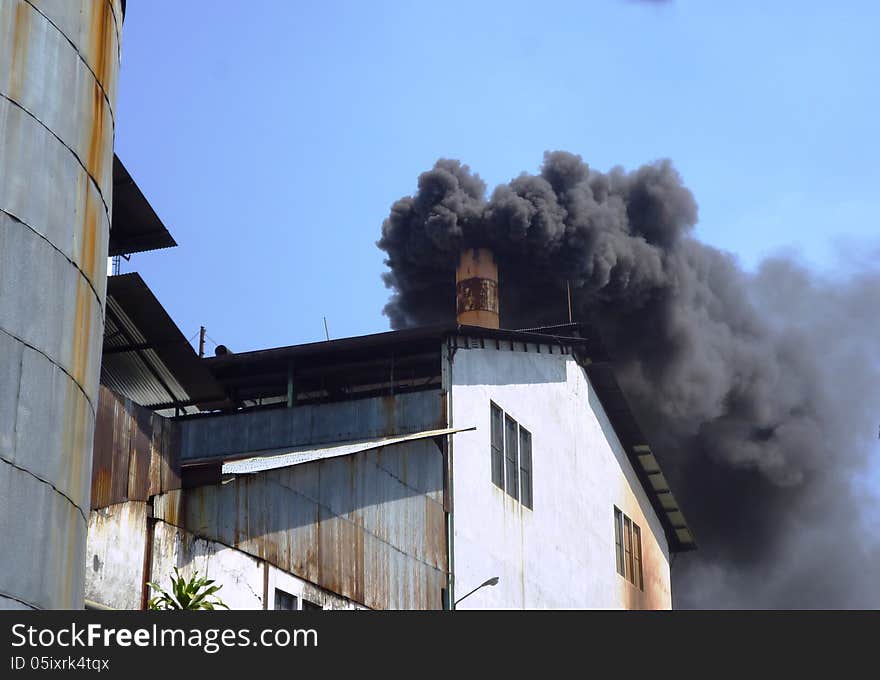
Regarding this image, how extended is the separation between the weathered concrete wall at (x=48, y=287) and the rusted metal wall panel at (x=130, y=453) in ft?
12.0

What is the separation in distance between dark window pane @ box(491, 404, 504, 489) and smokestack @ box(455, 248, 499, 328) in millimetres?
10933

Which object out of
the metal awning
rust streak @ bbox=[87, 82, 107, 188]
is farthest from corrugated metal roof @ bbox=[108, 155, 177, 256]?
rust streak @ bbox=[87, 82, 107, 188]

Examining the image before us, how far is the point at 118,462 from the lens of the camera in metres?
16.1

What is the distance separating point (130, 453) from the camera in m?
16.5

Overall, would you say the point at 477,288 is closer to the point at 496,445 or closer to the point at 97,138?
the point at 496,445

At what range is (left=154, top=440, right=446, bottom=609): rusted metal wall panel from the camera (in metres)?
18.8

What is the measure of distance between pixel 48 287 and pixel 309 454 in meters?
10.3

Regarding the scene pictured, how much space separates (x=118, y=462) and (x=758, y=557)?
40531 millimetres

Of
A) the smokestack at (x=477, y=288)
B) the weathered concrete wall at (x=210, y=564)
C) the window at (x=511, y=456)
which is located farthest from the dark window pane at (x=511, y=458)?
the smokestack at (x=477, y=288)

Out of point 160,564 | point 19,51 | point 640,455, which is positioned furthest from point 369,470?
point 640,455

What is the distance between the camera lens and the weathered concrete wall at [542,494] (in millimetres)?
25562

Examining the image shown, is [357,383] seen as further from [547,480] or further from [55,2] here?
[55,2]

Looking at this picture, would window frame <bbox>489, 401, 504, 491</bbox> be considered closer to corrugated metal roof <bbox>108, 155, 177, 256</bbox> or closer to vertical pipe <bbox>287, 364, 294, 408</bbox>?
vertical pipe <bbox>287, 364, 294, 408</bbox>
